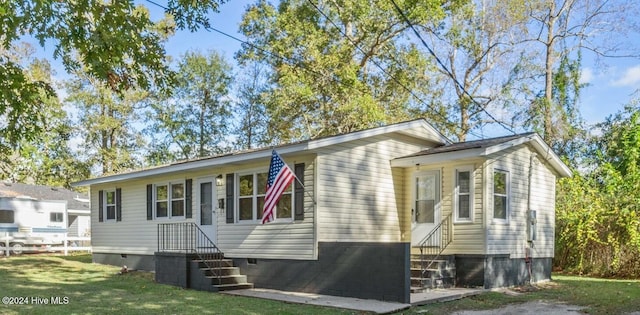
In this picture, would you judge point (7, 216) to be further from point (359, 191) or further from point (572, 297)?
point (572, 297)

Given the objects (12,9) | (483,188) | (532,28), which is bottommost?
(483,188)

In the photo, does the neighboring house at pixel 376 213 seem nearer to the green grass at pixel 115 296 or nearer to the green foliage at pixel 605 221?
the green grass at pixel 115 296

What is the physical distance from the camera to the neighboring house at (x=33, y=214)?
26.1 meters

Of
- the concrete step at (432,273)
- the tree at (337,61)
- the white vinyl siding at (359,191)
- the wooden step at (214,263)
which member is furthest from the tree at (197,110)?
the concrete step at (432,273)

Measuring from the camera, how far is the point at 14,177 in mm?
37344

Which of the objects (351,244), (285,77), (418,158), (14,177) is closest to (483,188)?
(418,158)

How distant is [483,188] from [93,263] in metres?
13.1

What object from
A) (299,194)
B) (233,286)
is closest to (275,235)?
(299,194)

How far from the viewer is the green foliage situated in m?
15.5

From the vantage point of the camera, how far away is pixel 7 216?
26.5 meters

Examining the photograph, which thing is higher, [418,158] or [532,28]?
[532,28]

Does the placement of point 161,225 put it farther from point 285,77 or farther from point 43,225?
point 43,225

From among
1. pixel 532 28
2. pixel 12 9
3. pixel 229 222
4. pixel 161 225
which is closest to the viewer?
pixel 12 9

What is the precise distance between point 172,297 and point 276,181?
2993 mm
